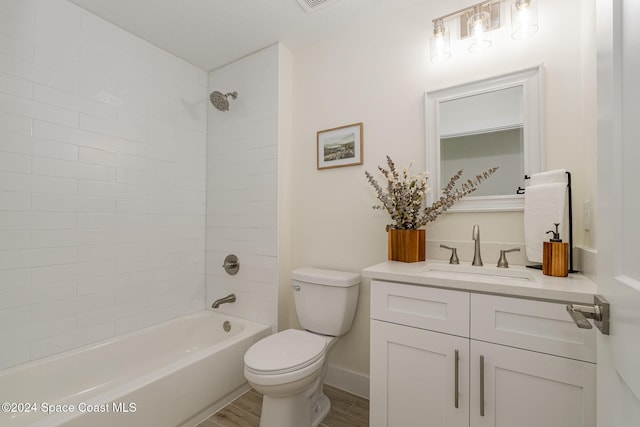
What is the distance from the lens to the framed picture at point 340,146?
1907mm

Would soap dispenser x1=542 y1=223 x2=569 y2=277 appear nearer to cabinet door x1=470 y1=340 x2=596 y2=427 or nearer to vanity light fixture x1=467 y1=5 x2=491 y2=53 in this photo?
cabinet door x1=470 y1=340 x2=596 y2=427

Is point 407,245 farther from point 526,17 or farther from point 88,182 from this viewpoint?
point 88,182

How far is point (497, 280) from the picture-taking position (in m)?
1.08

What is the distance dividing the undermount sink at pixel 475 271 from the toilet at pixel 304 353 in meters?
0.52

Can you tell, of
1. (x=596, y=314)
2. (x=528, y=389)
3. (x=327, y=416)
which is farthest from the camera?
(x=327, y=416)

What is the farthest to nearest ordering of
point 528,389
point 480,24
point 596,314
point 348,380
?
point 348,380
point 480,24
point 528,389
point 596,314

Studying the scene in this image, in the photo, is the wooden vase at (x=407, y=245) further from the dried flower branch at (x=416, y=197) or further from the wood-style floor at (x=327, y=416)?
the wood-style floor at (x=327, y=416)

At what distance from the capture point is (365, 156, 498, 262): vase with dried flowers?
1.52 metres

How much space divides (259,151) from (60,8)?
138cm

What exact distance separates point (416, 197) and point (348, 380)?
1.29 metres

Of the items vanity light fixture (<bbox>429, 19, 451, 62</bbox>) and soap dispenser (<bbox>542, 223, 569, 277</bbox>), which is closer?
soap dispenser (<bbox>542, 223, 569, 277</bbox>)

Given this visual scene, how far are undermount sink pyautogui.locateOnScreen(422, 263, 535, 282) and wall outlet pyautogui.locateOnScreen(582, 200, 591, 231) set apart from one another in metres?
0.31

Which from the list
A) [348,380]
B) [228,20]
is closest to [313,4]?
[228,20]

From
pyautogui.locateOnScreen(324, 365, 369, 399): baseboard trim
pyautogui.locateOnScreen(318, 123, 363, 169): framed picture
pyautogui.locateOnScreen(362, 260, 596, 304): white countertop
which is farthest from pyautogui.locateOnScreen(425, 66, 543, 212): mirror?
pyautogui.locateOnScreen(324, 365, 369, 399): baseboard trim
